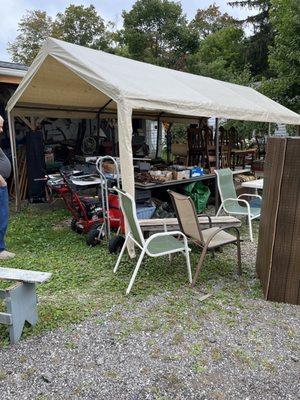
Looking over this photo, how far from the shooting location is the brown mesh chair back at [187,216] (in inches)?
144

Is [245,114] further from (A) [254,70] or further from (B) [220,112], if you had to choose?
(A) [254,70]

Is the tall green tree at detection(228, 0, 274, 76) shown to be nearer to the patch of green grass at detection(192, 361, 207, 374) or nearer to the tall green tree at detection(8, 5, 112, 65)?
the tall green tree at detection(8, 5, 112, 65)

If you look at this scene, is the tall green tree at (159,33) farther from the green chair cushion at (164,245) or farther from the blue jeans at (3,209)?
the green chair cushion at (164,245)

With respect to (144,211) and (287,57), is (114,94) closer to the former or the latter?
(144,211)

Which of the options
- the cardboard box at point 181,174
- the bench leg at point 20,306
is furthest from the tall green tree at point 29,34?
the bench leg at point 20,306

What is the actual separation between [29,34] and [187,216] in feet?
96.7

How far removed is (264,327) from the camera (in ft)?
9.57

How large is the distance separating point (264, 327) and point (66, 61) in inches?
154

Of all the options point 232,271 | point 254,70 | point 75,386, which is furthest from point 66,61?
point 254,70

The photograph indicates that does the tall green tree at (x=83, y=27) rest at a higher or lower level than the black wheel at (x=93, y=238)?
higher

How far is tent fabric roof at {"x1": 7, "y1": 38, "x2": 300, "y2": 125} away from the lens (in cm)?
443

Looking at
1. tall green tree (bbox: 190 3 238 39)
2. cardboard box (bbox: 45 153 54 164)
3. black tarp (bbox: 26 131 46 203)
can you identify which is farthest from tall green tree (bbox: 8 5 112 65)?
black tarp (bbox: 26 131 46 203)

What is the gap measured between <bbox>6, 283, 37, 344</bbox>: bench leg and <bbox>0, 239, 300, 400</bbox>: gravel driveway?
0.11 meters

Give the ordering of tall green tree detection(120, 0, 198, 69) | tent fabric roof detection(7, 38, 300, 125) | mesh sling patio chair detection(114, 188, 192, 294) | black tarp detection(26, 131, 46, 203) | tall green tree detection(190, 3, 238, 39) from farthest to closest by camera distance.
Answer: tall green tree detection(190, 3, 238, 39) < tall green tree detection(120, 0, 198, 69) < black tarp detection(26, 131, 46, 203) < tent fabric roof detection(7, 38, 300, 125) < mesh sling patio chair detection(114, 188, 192, 294)
